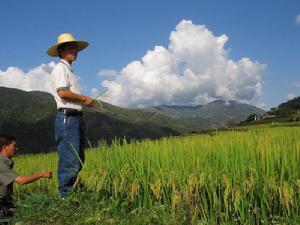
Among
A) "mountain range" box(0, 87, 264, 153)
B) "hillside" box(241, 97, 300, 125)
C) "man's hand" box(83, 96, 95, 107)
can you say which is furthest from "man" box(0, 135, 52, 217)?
"mountain range" box(0, 87, 264, 153)

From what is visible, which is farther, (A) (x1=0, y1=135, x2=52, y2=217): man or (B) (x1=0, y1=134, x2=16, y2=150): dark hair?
(B) (x1=0, y1=134, x2=16, y2=150): dark hair

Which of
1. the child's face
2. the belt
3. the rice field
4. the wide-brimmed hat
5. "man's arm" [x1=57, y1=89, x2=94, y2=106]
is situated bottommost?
the rice field

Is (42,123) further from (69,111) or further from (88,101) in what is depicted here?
(88,101)

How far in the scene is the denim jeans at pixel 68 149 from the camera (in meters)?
6.07

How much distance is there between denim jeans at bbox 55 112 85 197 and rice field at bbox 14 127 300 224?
0.48ft

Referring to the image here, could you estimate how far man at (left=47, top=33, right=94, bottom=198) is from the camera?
6039 mm

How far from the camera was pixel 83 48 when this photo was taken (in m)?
6.62

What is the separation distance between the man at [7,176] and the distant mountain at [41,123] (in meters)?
91.3

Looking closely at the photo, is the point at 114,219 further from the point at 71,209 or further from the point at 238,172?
the point at 238,172

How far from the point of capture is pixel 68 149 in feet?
20.1

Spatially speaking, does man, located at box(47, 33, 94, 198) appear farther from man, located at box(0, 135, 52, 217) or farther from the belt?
man, located at box(0, 135, 52, 217)

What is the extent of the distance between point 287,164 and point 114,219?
193 cm

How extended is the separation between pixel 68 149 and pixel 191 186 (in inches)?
83.6

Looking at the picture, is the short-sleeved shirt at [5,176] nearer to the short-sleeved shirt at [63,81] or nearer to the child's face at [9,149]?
the child's face at [9,149]
